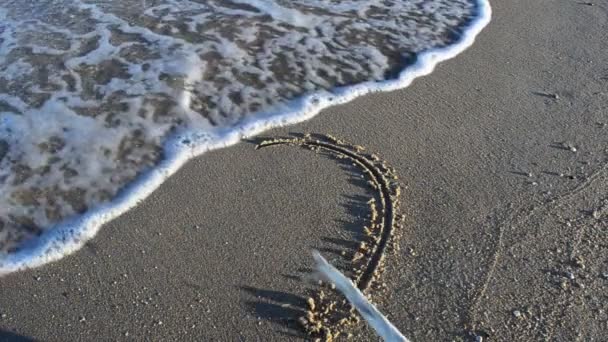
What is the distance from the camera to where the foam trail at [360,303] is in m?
2.55

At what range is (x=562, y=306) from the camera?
2691 millimetres

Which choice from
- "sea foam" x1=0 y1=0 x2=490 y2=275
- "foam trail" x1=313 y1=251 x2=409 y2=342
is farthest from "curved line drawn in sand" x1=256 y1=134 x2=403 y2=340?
"sea foam" x1=0 y1=0 x2=490 y2=275

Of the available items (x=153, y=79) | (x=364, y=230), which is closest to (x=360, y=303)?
(x=364, y=230)

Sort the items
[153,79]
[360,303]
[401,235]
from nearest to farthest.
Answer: [360,303] < [401,235] < [153,79]

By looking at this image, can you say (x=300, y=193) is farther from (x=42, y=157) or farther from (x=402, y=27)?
(x=402, y=27)

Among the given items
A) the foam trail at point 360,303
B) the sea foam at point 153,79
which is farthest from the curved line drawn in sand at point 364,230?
the sea foam at point 153,79

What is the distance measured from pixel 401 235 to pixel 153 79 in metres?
2.33

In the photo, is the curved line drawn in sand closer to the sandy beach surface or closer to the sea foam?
the sandy beach surface

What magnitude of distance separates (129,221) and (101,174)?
1.68ft

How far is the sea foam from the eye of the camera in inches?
136

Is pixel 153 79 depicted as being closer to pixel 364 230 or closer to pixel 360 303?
pixel 364 230

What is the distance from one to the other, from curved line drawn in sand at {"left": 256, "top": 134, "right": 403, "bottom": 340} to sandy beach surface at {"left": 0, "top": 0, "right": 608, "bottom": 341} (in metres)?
0.06

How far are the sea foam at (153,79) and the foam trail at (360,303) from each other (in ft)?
3.84

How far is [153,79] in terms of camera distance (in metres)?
4.46
